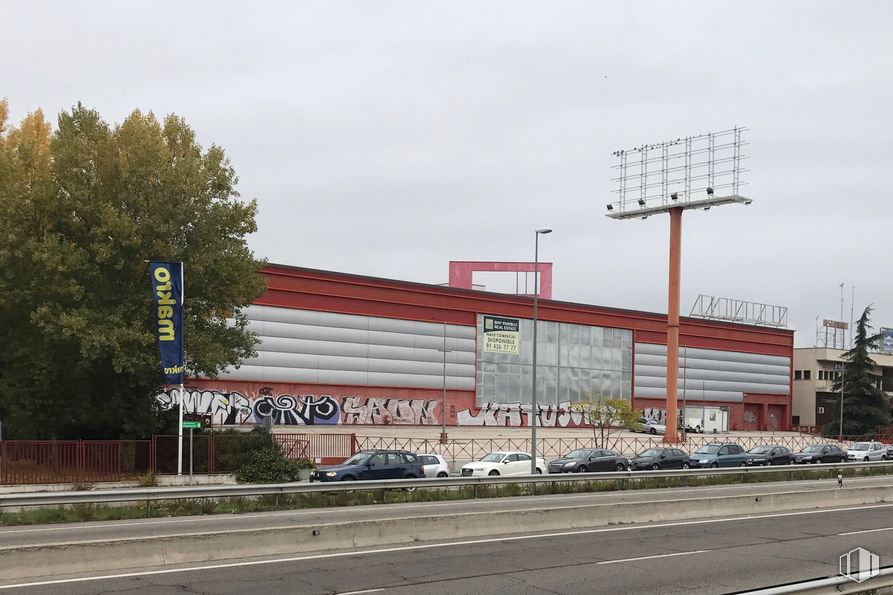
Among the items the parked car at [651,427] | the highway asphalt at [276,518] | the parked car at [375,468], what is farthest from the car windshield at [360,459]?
the parked car at [651,427]

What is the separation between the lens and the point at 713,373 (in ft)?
298

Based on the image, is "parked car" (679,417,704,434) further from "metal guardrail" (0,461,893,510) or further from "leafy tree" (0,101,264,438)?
"leafy tree" (0,101,264,438)

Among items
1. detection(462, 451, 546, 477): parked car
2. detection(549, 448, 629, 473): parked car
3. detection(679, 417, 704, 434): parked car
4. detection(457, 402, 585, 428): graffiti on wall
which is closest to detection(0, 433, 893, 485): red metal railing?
detection(462, 451, 546, 477): parked car

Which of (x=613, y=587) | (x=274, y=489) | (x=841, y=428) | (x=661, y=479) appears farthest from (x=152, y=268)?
(x=841, y=428)

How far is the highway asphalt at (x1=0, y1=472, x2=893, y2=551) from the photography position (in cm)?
1900

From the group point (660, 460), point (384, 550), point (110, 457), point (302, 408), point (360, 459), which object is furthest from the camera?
point (302, 408)

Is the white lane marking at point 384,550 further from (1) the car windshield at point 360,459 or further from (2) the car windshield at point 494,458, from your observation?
(2) the car windshield at point 494,458

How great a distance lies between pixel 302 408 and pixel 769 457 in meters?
30.0

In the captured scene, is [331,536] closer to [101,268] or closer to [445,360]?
[101,268]

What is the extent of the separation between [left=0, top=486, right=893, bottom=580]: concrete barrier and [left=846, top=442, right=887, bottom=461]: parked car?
3789 cm

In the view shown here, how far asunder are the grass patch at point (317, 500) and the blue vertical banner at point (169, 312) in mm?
9290

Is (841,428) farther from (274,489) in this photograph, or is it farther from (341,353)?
(274,489)

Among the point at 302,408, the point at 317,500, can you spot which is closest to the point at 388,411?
the point at 302,408

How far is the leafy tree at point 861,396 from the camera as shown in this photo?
297ft
